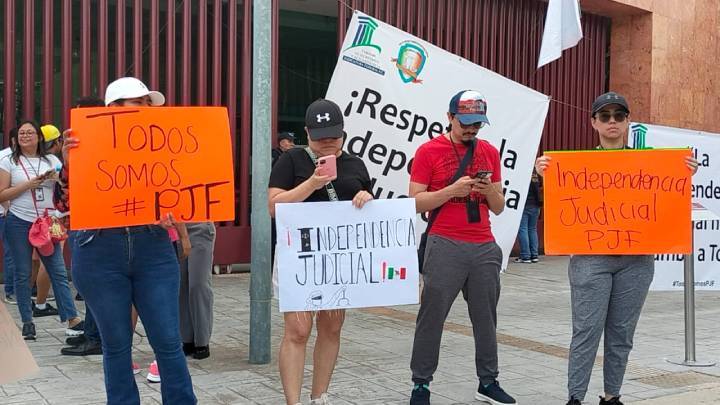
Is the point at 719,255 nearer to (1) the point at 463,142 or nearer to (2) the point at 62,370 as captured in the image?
(1) the point at 463,142

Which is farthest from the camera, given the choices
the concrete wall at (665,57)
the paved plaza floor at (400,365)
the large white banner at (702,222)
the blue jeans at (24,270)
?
the concrete wall at (665,57)

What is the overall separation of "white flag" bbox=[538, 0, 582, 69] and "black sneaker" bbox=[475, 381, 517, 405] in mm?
5235

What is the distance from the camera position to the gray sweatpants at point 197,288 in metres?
5.80

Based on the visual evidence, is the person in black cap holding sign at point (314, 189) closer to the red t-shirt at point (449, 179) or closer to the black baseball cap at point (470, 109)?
the red t-shirt at point (449, 179)

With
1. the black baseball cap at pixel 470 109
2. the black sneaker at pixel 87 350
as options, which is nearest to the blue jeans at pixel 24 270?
the black sneaker at pixel 87 350

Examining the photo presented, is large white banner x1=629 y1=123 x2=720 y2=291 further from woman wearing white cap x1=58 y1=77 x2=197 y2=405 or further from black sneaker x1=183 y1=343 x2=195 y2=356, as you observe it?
woman wearing white cap x1=58 y1=77 x2=197 y2=405

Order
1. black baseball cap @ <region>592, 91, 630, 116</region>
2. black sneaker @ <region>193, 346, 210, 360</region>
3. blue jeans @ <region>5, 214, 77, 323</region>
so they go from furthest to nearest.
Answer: blue jeans @ <region>5, 214, 77, 323</region>
black sneaker @ <region>193, 346, 210, 360</region>
black baseball cap @ <region>592, 91, 630, 116</region>

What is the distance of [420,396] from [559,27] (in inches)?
229

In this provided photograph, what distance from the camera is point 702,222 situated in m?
6.59

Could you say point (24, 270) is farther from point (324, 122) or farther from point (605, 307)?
point (605, 307)

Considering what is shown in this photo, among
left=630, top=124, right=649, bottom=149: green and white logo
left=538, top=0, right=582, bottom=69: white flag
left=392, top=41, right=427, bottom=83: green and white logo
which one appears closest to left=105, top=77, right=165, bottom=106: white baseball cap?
left=392, top=41, right=427, bottom=83: green and white logo

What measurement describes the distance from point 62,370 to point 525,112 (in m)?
3.83

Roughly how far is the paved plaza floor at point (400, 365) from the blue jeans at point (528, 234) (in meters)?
4.77

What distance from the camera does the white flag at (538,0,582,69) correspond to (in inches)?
359
